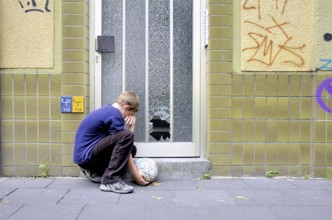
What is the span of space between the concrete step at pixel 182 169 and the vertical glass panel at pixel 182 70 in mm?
416

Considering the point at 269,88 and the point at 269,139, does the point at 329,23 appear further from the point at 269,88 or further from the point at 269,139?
the point at 269,139

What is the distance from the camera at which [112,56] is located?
5445 mm

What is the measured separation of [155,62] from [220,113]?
1117mm

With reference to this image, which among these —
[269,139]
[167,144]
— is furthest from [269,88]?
[167,144]

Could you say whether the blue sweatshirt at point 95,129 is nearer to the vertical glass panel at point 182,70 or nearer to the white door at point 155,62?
the white door at point 155,62

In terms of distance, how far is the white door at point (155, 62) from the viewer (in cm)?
545

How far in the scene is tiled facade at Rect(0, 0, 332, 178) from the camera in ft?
16.8

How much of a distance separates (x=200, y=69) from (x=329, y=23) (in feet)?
5.63

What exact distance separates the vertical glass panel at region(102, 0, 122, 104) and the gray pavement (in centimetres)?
123

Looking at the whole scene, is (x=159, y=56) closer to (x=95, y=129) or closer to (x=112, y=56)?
(x=112, y=56)

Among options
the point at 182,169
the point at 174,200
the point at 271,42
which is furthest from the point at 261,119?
the point at 174,200

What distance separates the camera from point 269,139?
5.21 meters

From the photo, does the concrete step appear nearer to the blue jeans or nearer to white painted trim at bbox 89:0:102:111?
the blue jeans

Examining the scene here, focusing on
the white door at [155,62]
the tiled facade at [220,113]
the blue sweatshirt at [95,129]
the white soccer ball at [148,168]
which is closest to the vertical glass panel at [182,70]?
the white door at [155,62]
